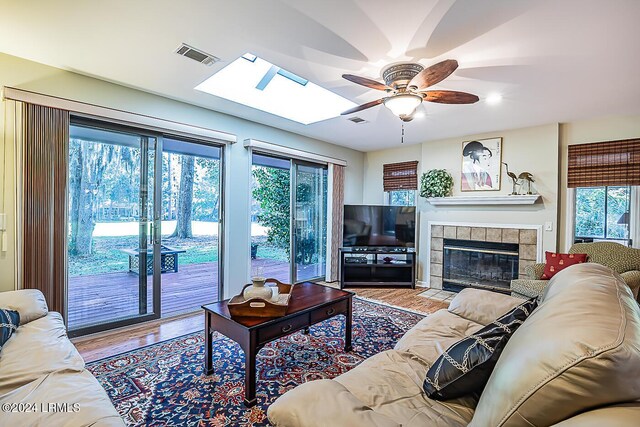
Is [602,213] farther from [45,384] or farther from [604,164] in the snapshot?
[45,384]

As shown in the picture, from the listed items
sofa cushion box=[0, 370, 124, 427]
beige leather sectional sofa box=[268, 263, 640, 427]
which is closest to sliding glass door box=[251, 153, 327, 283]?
sofa cushion box=[0, 370, 124, 427]

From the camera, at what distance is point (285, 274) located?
5.06 meters

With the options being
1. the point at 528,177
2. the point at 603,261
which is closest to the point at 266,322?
the point at 603,261

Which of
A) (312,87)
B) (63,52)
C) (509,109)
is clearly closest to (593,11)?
(509,109)

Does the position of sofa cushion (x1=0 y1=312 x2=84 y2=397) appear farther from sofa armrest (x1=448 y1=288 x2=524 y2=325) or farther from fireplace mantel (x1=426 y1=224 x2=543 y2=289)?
fireplace mantel (x1=426 y1=224 x2=543 y2=289)

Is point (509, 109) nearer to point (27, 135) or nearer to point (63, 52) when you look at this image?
point (63, 52)

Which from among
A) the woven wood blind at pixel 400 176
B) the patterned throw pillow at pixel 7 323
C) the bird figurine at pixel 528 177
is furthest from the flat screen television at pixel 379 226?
the patterned throw pillow at pixel 7 323

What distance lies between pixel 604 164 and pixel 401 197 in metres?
2.91

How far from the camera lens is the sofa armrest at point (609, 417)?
0.60 m

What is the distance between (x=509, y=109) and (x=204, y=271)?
4.38 metres

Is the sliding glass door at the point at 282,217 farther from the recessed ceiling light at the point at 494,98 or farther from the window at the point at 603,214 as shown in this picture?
the window at the point at 603,214

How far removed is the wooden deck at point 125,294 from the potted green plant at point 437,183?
11.6 ft

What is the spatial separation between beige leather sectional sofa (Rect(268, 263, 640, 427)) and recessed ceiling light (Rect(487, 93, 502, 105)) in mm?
2362

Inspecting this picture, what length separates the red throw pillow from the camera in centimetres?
348
